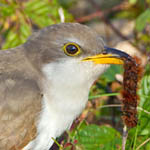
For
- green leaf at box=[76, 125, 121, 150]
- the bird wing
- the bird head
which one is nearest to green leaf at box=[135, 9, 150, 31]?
the bird head

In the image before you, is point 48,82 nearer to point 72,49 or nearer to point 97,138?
point 72,49

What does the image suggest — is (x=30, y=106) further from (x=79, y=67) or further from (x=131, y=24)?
(x=131, y=24)

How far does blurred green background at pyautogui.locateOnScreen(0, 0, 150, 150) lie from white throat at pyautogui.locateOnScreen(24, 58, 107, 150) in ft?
0.62

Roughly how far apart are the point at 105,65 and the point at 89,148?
0.86 meters

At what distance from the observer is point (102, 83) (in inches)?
203

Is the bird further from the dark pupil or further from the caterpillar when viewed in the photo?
the caterpillar

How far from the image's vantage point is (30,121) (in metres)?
3.48

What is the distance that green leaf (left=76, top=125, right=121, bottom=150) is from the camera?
3.74 meters

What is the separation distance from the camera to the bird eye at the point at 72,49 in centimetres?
345

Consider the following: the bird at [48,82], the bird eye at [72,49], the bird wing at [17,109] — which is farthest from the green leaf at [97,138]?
the bird eye at [72,49]

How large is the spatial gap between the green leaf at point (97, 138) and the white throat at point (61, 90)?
1.03 feet

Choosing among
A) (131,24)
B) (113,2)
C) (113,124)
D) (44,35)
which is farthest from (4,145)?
(113,2)

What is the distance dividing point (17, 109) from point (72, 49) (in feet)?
2.48

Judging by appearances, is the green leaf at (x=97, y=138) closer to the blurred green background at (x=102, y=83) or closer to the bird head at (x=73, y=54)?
the blurred green background at (x=102, y=83)
